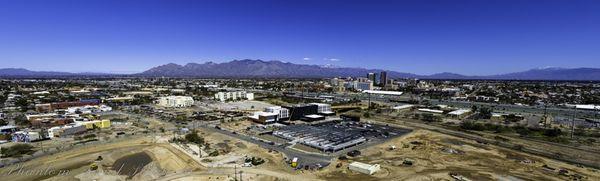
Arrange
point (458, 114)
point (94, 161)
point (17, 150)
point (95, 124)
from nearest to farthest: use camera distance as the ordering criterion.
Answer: point (94, 161)
point (17, 150)
point (95, 124)
point (458, 114)

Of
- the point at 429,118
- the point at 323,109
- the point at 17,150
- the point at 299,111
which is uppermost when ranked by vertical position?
the point at 299,111

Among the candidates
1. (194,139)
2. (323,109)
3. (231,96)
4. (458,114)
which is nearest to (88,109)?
(231,96)

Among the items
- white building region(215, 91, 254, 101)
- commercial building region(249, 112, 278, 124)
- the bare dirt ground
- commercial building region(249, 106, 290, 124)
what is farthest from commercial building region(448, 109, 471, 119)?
white building region(215, 91, 254, 101)

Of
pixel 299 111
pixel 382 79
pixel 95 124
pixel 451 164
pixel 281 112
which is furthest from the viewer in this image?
pixel 382 79

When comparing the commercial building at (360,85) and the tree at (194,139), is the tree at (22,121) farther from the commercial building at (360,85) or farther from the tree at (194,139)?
the commercial building at (360,85)

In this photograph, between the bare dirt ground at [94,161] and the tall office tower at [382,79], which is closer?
the bare dirt ground at [94,161]

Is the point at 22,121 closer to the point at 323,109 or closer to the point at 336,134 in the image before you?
the point at 336,134

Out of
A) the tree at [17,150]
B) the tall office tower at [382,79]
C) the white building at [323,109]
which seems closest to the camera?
the tree at [17,150]

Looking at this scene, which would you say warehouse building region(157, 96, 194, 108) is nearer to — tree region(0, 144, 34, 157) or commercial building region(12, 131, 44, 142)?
commercial building region(12, 131, 44, 142)

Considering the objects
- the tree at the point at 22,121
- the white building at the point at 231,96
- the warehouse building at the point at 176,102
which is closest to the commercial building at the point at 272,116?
the warehouse building at the point at 176,102

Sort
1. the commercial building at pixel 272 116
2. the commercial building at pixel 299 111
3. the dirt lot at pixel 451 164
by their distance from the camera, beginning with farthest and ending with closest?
the commercial building at pixel 299 111 → the commercial building at pixel 272 116 → the dirt lot at pixel 451 164
